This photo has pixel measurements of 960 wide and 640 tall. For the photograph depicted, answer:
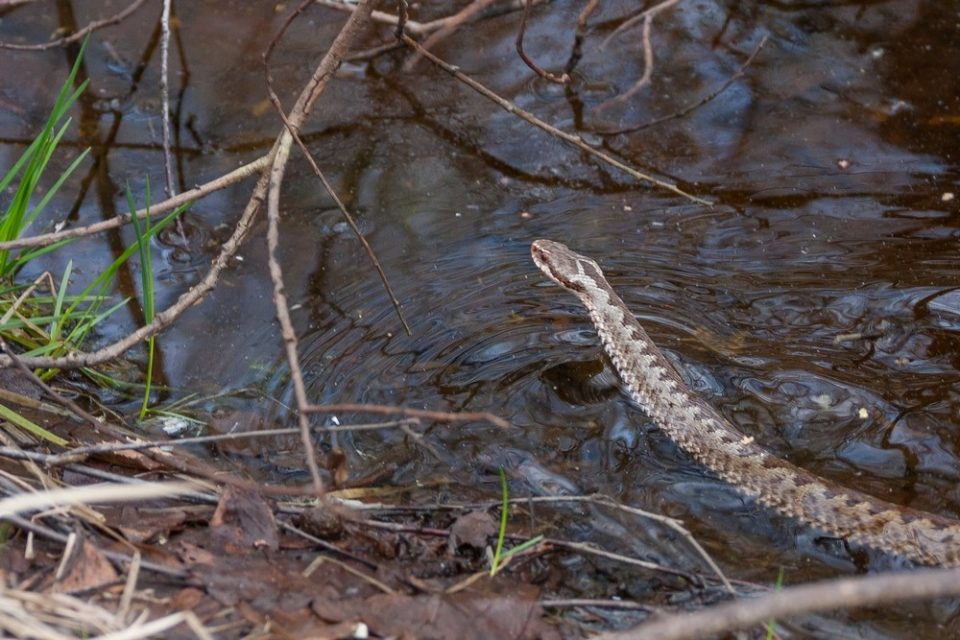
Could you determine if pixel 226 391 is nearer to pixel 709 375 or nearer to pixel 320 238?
pixel 320 238

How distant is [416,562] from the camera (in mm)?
4609

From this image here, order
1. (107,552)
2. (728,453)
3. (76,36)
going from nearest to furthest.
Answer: (107,552) < (728,453) < (76,36)

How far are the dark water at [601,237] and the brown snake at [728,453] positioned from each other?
0.48 ft

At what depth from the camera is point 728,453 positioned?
5.86 metres

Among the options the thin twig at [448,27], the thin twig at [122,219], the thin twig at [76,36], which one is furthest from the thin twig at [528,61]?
the thin twig at [76,36]

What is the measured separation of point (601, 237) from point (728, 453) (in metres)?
2.12

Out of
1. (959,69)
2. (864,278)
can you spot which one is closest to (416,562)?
(864,278)

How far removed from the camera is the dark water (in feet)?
19.1

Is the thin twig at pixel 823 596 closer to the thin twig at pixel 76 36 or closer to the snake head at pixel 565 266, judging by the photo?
the snake head at pixel 565 266

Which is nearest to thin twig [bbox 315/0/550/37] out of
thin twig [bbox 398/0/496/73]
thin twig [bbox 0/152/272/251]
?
thin twig [bbox 398/0/496/73]

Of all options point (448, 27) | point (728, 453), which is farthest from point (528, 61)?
point (728, 453)

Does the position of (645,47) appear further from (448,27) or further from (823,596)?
(823,596)

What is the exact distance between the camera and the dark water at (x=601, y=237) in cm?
584

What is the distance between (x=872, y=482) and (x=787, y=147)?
3.25 metres
